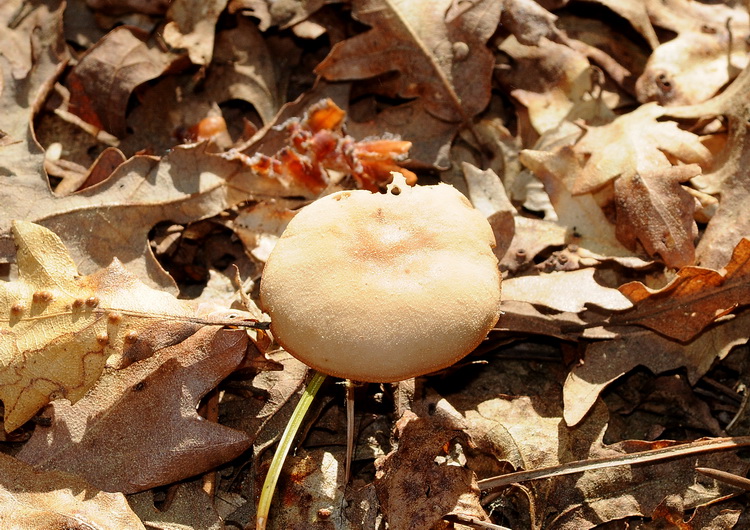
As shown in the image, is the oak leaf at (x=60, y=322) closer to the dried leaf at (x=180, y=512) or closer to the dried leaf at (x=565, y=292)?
the dried leaf at (x=180, y=512)

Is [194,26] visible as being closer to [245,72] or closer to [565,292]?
[245,72]

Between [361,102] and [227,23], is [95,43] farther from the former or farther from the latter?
[361,102]

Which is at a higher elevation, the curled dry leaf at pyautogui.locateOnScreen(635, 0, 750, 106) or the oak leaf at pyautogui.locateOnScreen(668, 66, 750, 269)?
the curled dry leaf at pyautogui.locateOnScreen(635, 0, 750, 106)

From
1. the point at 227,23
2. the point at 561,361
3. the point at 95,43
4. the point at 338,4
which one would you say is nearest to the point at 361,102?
the point at 338,4

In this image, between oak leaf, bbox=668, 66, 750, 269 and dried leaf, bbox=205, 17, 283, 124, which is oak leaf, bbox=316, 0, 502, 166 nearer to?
dried leaf, bbox=205, 17, 283, 124

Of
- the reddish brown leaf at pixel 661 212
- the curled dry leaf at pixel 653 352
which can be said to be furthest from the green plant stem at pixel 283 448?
the reddish brown leaf at pixel 661 212

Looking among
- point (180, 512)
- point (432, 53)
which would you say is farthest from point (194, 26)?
point (180, 512)

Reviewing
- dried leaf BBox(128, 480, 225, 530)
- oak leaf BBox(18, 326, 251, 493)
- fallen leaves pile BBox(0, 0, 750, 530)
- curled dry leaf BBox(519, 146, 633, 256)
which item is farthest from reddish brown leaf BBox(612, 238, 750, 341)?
dried leaf BBox(128, 480, 225, 530)
